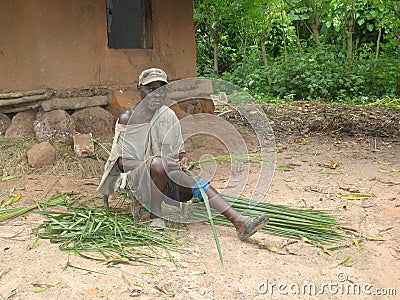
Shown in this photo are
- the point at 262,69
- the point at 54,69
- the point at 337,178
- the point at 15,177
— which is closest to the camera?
the point at 15,177

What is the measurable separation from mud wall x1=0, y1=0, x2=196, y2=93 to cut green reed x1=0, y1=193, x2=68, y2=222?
1496mm

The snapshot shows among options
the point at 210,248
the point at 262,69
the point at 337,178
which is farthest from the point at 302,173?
the point at 262,69

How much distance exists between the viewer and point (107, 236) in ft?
9.89

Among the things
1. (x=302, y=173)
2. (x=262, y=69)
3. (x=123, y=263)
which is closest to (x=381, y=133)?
(x=302, y=173)

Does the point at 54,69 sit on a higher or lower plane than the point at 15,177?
higher

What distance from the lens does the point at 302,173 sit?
474 centimetres

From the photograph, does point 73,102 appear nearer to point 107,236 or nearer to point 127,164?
point 127,164

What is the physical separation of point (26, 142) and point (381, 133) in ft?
14.0

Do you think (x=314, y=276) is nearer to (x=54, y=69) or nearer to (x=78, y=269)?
(x=78, y=269)

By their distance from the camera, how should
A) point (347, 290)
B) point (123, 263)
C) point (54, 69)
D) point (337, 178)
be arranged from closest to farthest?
point (347, 290), point (123, 263), point (337, 178), point (54, 69)

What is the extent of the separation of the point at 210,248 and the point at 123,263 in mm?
558

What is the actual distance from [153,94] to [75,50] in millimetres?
2067

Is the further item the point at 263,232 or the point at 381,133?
the point at 381,133

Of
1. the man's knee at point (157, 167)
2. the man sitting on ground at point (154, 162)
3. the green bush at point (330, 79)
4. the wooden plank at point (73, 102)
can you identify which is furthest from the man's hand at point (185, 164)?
the green bush at point (330, 79)
